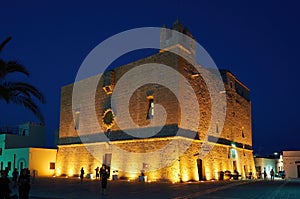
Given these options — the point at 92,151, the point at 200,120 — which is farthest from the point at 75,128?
the point at 200,120

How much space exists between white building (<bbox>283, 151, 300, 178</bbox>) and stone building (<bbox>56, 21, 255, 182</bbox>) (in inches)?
392

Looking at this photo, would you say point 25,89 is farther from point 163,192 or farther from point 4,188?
point 163,192

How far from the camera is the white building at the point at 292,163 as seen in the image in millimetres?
34906

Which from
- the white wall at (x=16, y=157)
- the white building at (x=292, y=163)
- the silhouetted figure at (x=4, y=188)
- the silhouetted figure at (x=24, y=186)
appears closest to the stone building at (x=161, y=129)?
the white wall at (x=16, y=157)

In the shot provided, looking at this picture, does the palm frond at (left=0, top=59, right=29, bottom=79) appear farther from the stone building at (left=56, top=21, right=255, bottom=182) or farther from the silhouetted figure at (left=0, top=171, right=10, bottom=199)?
the stone building at (left=56, top=21, right=255, bottom=182)

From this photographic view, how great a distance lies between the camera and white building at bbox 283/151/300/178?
34.9 meters

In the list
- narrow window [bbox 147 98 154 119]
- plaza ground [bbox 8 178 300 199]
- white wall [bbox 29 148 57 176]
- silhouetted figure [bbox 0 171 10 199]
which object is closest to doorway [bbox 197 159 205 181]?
narrow window [bbox 147 98 154 119]

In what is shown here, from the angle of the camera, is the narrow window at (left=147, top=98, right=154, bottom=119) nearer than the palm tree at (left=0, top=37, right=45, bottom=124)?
No

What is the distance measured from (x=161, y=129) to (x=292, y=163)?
72.2 ft

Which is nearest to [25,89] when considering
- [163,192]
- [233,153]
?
[163,192]

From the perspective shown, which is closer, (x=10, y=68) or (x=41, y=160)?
(x=10, y=68)

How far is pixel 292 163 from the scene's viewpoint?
35219mm

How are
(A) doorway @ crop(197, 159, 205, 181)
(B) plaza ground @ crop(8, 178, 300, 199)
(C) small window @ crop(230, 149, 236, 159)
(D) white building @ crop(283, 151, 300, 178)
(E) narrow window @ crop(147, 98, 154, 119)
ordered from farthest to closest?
(D) white building @ crop(283, 151, 300, 178)
(C) small window @ crop(230, 149, 236, 159)
(E) narrow window @ crop(147, 98, 154, 119)
(A) doorway @ crop(197, 159, 205, 181)
(B) plaza ground @ crop(8, 178, 300, 199)

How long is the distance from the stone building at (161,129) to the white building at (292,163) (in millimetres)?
9968
